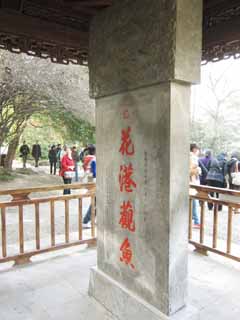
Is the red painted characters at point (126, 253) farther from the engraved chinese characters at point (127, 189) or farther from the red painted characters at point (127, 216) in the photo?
the red painted characters at point (127, 216)

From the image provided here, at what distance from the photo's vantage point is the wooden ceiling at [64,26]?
206cm

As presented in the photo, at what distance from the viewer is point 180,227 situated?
1771 mm

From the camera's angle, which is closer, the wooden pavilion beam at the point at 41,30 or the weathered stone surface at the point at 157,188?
the weathered stone surface at the point at 157,188

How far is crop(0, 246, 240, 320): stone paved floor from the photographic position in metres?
2.17

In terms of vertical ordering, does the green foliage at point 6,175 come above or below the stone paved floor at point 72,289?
above

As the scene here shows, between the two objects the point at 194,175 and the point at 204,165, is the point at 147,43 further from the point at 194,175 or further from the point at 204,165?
the point at 204,165

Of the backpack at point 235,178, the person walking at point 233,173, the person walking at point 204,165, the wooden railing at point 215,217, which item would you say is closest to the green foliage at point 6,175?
the person walking at point 204,165

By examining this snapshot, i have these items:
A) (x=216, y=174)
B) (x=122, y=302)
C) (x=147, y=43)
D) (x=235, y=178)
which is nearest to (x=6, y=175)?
(x=216, y=174)

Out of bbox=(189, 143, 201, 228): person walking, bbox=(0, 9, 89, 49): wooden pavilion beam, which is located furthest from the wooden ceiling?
bbox=(189, 143, 201, 228): person walking

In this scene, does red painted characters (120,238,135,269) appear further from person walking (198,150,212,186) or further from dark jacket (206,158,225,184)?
person walking (198,150,212,186)

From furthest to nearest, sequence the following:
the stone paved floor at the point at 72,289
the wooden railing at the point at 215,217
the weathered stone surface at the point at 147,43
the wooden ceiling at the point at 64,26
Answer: the wooden railing at the point at 215,217 < the stone paved floor at the point at 72,289 < the wooden ceiling at the point at 64,26 < the weathered stone surface at the point at 147,43

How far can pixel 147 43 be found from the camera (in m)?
1.72

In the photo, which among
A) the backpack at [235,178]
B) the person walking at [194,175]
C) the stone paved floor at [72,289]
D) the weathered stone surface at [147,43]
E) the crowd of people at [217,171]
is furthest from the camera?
the backpack at [235,178]

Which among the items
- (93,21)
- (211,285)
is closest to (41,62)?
(93,21)
